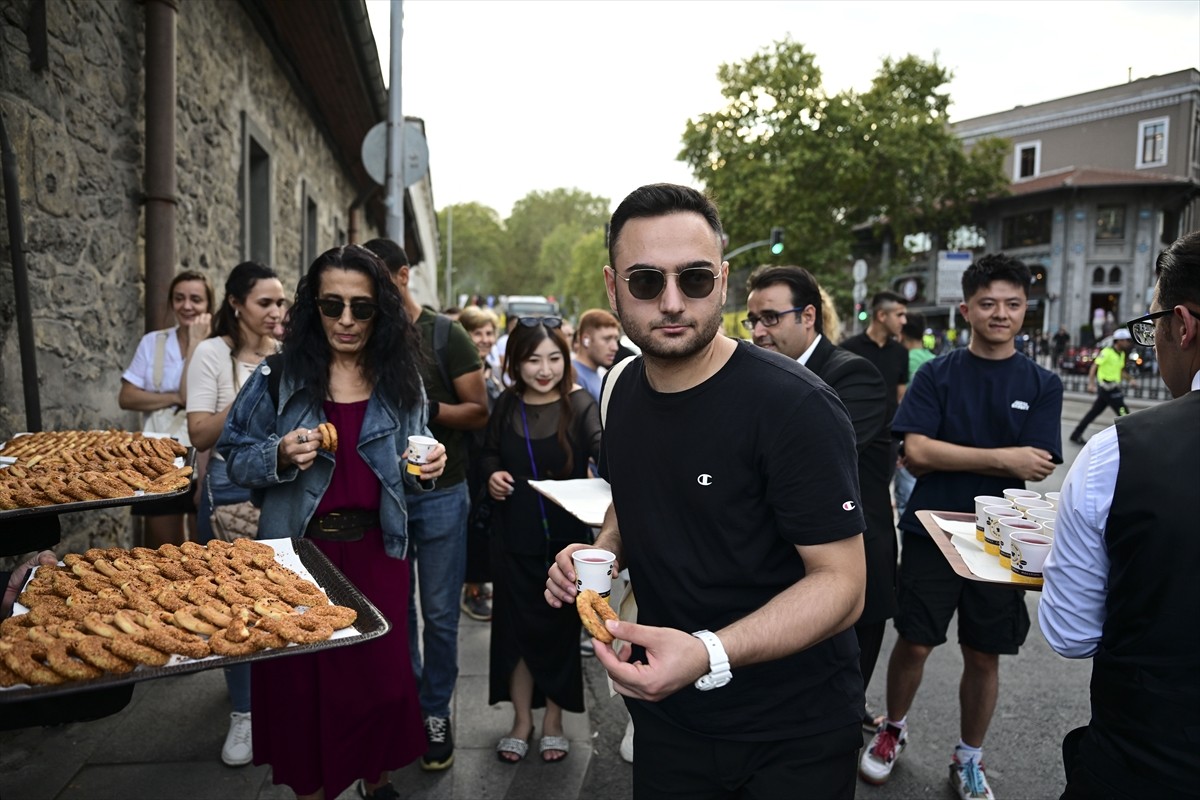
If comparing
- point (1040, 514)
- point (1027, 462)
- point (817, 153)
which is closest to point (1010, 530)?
point (1040, 514)

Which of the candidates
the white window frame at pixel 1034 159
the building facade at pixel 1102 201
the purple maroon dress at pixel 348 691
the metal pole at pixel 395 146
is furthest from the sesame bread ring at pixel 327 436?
the white window frame at pixel 1034 159

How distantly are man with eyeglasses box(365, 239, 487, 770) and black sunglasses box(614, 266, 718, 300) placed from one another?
213 cm

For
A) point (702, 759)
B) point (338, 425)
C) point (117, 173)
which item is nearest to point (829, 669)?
point (702, 759)

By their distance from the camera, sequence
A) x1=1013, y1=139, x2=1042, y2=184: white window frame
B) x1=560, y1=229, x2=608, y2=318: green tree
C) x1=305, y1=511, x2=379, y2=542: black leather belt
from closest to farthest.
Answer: x1=305, y1=511, x2=379, y2=542: black leather belt → x1=1013, y1=139, x2=1042, y2=184: white window frame → x1=560, y1=229, x2=608, y2=318: green tree

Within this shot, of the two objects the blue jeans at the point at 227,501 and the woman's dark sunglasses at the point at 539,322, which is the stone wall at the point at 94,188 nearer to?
the blue jeans at the point at 227,501

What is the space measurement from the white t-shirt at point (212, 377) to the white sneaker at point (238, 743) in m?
1.42

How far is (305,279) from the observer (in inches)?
127

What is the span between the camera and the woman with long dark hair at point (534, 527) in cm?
390

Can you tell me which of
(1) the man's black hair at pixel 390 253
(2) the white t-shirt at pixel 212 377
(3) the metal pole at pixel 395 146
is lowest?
(2) the white t-shirt at pixel 212 377

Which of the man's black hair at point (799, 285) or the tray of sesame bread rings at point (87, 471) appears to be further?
the man's black hair at point (799, 285)

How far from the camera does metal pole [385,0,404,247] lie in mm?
7625

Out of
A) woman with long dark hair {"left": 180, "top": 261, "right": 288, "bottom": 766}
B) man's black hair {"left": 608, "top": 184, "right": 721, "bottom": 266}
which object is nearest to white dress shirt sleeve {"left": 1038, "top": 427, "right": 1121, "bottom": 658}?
man's black hair {"left": 608, "top": 184, "right": 721, "bottom": 266}

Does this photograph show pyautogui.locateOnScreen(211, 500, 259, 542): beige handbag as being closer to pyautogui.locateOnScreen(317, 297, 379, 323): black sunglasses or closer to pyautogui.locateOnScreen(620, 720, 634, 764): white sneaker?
pyautogui.locateOnScreen(317, 297, 379, 323): black sunglasses

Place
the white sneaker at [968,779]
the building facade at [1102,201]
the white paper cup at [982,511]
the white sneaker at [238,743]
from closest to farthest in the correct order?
the white paper cup at [982,511]
the white sneaker at [968,779]
the white sneaker at [238,743]
the building facade at [1102,201]
